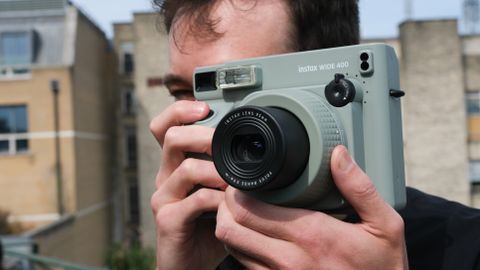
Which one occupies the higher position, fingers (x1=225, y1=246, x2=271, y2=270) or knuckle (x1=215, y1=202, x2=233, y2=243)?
knuckle (x1=215, y1=202, x2=233, y2=243)

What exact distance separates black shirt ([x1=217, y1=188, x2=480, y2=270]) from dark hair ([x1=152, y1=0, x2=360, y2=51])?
493mm

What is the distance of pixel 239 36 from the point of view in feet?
4.73

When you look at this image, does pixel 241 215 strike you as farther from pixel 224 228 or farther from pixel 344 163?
pixel 344 163

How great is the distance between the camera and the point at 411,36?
1917 cm

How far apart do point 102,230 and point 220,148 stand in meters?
21.4

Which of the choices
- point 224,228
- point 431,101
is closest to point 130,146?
point 431,101

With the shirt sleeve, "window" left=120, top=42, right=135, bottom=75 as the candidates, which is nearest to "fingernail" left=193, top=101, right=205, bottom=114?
the shirt sleeve

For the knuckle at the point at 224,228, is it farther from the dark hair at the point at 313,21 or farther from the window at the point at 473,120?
the window at the point at 473,120

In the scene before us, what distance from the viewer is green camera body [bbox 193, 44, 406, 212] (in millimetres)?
1065

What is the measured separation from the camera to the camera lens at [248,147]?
1.11m

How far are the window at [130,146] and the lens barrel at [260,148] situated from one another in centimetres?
2119

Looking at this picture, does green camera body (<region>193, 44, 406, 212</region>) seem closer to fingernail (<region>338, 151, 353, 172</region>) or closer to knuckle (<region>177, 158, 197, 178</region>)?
fingernail (<region>338, 151, 353, 172</region>)

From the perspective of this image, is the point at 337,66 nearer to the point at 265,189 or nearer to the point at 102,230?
the point at 265,189

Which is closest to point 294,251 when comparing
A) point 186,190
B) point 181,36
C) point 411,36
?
point 186,190
